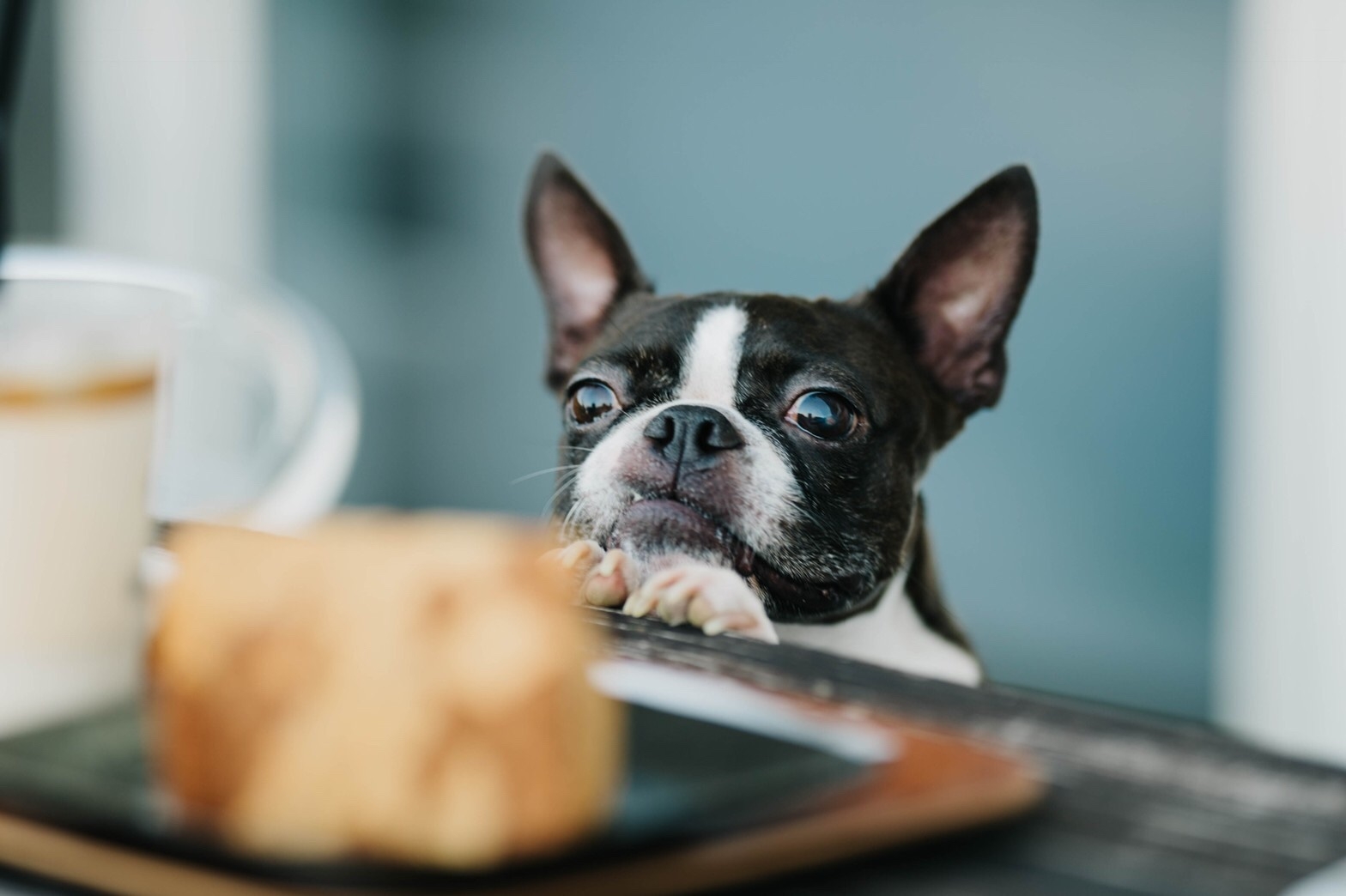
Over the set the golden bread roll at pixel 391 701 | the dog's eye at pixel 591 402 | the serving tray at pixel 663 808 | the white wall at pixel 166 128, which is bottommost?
the serving tray at pixel 663 808

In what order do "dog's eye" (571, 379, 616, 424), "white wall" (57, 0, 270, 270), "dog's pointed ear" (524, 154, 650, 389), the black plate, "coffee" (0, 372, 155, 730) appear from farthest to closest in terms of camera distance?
"white wall" (57, 0, 270, 270) → "dog's pointed ear" (524, 154, 650, 389) → "dog's eye" (571, 379, 616, 424) → "coffee" (0, 372, 155, 730) → the black plate

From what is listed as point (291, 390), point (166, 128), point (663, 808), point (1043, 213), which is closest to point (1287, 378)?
point (1043, 213)

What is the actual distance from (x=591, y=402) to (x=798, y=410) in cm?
10

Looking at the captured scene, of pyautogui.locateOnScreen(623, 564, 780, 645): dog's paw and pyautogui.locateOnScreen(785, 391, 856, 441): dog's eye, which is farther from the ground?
pyautogui.locateOnScreen(785, 391, 856, 441): dog's eye

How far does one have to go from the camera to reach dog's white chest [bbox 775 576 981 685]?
2.27 ft

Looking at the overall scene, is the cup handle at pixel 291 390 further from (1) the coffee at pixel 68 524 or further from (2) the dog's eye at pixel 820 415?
(1) the coffee at pixel 68 524

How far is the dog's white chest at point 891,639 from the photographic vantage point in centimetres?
69

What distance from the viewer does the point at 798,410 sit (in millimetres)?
697

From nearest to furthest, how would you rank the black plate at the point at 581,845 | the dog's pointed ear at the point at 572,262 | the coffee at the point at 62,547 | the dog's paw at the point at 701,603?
1. the black plate at the point at 581,845
2. the coffee at the point at 62,547
3. the dog's paw at the point at 701,603
4. the dog's pointed ear at the point at 572,262

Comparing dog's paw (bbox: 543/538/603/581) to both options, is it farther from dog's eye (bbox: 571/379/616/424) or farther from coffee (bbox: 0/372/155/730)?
coffee (bbox: 0/372/155/730)

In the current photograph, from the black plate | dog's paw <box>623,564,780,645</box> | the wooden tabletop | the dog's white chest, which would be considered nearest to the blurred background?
the dog's white chest

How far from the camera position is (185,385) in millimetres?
1332

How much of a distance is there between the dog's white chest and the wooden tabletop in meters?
0.19

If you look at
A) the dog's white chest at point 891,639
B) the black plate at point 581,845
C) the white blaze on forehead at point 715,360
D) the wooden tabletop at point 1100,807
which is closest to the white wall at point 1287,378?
the dog's white chest at point 891,639
